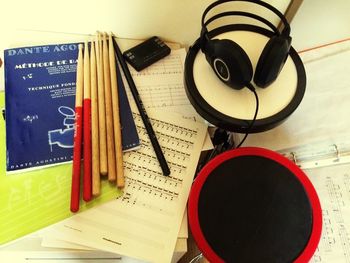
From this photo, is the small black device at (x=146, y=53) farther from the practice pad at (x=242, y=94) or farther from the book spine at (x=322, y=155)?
the book spine at (x=322, y=155)

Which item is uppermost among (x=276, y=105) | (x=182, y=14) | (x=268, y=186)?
(x=182, y=14)

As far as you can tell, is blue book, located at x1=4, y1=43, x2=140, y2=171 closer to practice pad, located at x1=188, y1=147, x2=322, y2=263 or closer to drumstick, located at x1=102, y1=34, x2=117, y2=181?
drumstick, located at x1=102, y1=34, x2=117, y2=181

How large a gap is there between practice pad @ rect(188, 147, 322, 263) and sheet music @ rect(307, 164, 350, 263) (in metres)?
0.08

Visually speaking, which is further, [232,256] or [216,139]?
[216,139]

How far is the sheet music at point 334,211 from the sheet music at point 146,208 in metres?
0.24

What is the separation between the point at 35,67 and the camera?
67 centimetres

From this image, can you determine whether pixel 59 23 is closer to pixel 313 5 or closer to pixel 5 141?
pixel 5 141

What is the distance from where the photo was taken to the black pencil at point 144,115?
61cm

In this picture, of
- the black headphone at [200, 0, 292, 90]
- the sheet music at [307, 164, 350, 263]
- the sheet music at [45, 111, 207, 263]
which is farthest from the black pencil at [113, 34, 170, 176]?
the sheet music at [307, 164, 350, 263]

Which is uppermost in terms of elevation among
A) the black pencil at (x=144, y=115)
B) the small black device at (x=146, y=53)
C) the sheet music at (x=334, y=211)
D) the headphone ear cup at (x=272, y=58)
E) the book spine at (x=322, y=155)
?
the headphone ear cup at (x=272, y=58)

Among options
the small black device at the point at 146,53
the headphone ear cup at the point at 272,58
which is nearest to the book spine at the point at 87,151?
the small black device at the point at 146,53

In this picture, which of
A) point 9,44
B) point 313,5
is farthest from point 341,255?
point 9,44

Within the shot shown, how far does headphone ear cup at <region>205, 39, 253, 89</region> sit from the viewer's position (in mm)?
515

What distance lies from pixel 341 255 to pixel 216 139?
11.3 inches
